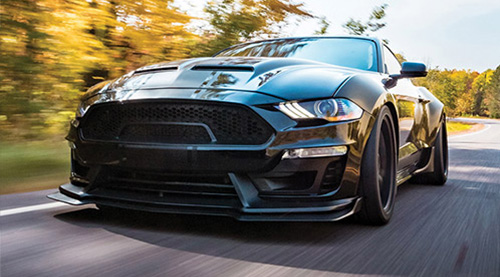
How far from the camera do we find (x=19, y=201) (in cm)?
421

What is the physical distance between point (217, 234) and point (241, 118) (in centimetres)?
67

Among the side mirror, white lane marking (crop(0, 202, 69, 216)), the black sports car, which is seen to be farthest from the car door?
white lane marking (crop(0, 202, 69, 216))

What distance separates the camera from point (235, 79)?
339cm

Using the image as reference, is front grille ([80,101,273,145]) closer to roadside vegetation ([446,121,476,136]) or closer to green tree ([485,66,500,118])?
roadside vegetation ([446,121,476,136])

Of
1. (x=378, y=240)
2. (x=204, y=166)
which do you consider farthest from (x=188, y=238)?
(x=378, y=240)

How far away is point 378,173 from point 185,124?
4.10 feet

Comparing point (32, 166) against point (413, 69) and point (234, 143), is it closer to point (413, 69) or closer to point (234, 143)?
point (234, 143)

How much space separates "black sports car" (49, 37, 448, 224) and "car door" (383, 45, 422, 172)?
86 centimetres

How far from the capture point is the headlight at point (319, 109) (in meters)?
3.16

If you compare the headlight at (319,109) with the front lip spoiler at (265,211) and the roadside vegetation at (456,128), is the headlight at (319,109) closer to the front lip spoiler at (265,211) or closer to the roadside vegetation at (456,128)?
the front lip spoiler at (265,211)

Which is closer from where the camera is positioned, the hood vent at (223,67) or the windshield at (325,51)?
the hood vent at (223,67)

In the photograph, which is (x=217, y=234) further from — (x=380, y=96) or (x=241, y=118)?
(x=380, y=96)

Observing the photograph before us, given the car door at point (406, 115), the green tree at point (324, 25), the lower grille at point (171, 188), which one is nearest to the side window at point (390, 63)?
the car door at point (406, 115)

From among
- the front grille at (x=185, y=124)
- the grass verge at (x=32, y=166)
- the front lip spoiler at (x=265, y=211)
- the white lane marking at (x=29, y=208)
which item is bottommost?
the grass verge at (x=32, y=166)
